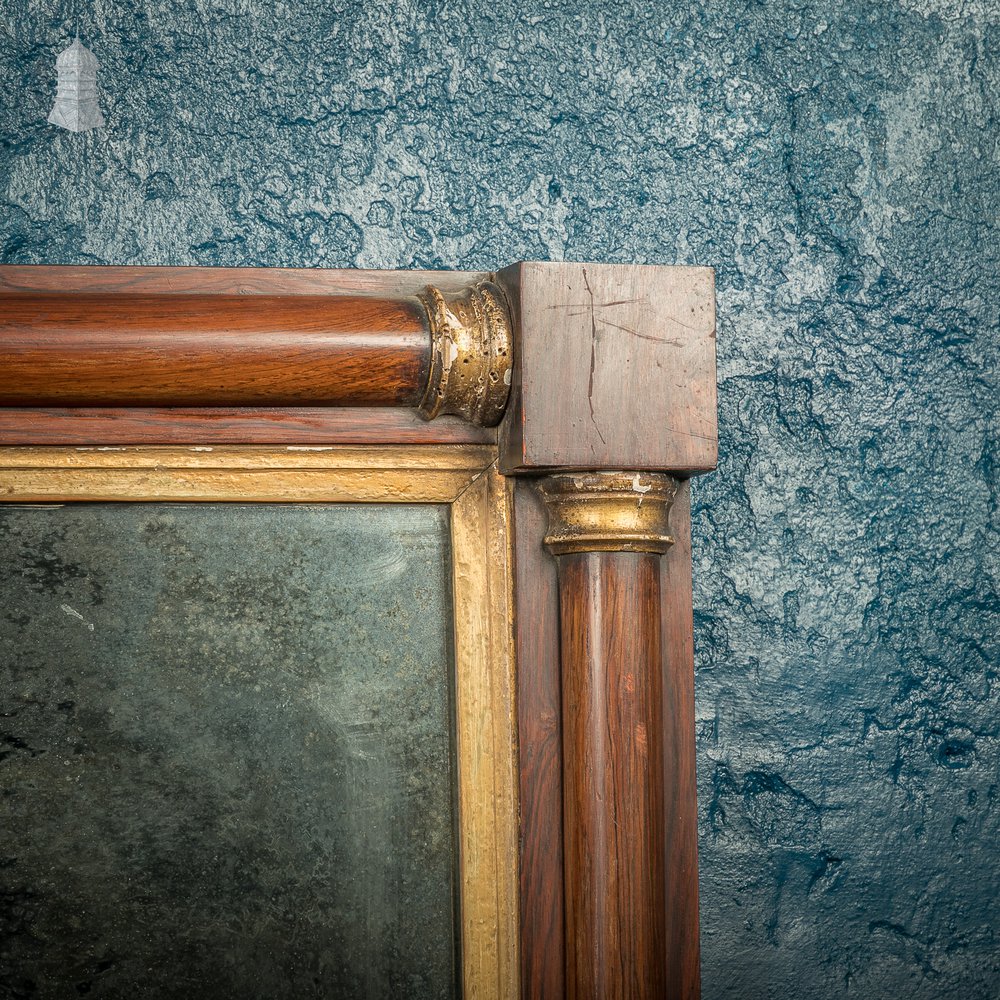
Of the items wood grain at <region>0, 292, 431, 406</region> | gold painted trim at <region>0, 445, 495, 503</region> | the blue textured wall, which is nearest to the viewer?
wood grain at <region>0, 292, 431, 406</region>

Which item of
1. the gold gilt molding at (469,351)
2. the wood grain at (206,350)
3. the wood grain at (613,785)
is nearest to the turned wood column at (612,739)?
the wood grain at (613,785)

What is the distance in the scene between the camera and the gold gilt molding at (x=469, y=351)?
130 centimetres

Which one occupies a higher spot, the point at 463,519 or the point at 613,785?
the point at 463,519

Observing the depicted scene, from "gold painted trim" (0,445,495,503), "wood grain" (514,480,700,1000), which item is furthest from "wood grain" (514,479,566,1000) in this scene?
"gold painted trim" (0,445,495,503)

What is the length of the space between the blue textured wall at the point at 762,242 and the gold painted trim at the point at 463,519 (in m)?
0.33

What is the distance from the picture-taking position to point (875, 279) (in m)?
1.67

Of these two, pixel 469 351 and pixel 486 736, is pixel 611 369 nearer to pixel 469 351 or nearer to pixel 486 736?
pixel 469 351

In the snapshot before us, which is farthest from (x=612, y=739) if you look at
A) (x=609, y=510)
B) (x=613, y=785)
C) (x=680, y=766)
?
(x=609, y=510)

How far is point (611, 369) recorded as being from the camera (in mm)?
1311

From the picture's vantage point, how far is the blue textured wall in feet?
5.12

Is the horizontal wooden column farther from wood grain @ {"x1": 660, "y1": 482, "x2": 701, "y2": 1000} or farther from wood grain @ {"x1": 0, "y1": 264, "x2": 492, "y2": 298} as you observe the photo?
wood grain @ {"x1": 660, "y1": 482, "x2": 701, "y2": 1000}

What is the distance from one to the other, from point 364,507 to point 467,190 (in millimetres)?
511

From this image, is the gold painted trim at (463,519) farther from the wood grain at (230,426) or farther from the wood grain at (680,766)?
the wood grain at (680,766)

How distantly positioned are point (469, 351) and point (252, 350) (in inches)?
9.8
